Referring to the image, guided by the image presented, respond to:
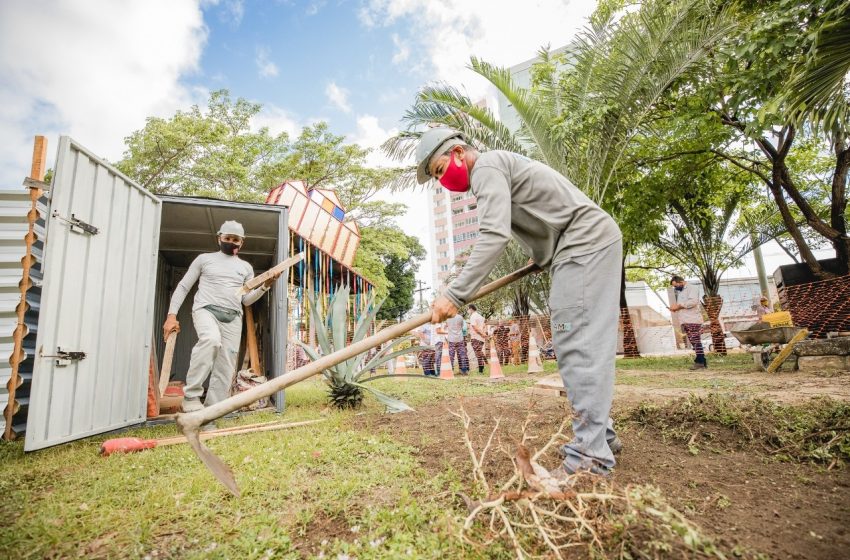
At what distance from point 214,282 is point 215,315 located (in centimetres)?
36

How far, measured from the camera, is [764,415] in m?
2.78

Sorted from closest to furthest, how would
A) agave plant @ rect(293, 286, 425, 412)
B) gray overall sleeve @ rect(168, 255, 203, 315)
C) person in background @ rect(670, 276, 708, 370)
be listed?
gray overall sleeve @ rect(168, 255, 203, 315) < agave plant @ rect(293, 286, 425, 412) < person in background @ rect(670, 276, 708, 370)

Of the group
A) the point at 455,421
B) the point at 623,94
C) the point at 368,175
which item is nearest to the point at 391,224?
the point at 368,175

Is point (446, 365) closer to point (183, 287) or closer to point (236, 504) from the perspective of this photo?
point (183, 287)

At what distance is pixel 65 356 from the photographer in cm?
306

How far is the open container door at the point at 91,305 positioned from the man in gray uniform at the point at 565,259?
280cm

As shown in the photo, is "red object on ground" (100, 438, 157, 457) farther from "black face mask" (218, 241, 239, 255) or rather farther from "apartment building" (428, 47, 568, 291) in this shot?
"apartment building" (428, 47, 568, 291)

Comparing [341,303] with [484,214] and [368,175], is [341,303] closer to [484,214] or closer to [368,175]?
[484,214]

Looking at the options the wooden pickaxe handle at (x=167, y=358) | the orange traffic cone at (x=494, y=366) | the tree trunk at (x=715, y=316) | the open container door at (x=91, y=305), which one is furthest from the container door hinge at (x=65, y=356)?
the tree trunk at (x=715, y=316)

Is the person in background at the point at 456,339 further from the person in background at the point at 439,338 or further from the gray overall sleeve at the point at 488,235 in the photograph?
the gray overall sleeve at the point at 488,235

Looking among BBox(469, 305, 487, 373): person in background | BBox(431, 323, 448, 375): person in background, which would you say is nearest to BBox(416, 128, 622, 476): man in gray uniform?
BBox(469, 305, 487, 373): person in background

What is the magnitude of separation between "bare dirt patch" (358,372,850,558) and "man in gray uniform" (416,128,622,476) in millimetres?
312

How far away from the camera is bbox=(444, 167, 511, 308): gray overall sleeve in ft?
7.34

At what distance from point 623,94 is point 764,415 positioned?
6025 mm
